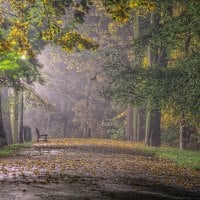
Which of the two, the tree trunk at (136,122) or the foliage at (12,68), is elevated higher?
the foliage at (12,68)

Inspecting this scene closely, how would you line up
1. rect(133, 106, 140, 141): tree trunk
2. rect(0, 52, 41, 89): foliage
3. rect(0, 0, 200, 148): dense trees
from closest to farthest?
rect(0, 0, 200, 148): dense trees → rect(0, 52, 41, 89): foliage → rect(133, 106, 140, 141): tree trunk

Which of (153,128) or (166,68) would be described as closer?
(166,68)

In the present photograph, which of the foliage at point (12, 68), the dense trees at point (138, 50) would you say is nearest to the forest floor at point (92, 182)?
the dense trees at point (138, 50)

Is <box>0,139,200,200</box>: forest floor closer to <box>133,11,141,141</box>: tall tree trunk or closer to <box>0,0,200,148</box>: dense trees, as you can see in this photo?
<box>0,0,200,148</box>: dense trees

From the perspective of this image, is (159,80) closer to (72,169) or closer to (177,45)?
(177,45)

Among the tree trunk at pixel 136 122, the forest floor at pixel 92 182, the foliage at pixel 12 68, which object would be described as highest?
the foliage at pixel 12 68

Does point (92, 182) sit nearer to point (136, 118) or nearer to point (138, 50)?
point (138, 50)

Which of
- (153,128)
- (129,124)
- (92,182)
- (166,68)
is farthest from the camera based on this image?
(129,124)

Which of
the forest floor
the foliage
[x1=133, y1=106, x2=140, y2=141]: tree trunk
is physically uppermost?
the foliage

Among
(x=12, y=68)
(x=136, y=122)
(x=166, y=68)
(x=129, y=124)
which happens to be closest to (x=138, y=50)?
(x=166, y=68)

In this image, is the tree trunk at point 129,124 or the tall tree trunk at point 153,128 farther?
the tree trunk at point 129,124

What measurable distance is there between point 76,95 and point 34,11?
1165 inches

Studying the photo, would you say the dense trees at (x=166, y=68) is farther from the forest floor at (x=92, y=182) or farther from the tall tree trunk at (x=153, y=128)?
the forest floor at (x=92, y=182)

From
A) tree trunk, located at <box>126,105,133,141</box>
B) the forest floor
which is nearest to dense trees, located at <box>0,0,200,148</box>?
tree trunk, located at <box>126,105,133,141</box>
